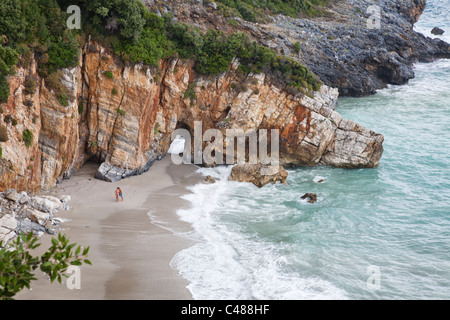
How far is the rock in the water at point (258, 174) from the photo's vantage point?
29266 mm

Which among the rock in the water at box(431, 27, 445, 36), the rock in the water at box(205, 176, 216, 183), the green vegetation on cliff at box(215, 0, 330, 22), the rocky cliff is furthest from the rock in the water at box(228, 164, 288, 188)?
the rock in the water at box(431, 27, 445, 36)

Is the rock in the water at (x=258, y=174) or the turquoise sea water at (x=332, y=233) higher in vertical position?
the rock in the water at (x=258, y=174)

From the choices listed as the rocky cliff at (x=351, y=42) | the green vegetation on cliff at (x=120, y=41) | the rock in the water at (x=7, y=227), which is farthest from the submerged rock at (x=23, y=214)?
the rocky cliff at (x=351, y=42)

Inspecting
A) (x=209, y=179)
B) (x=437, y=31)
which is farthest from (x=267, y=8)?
(x=437, y=31)

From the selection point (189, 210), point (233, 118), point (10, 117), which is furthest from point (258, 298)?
point (233, 118)

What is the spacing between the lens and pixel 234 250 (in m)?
19.9

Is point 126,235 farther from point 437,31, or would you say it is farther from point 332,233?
point 437,31

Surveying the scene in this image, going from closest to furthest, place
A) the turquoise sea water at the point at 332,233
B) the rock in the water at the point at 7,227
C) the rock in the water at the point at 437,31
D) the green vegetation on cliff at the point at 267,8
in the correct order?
1. the turquoise sea water at the point at 332,233
2. the rock in the water at the point at 7,227
3. the green vegetation on cliff at the point at 267,8
4. the rock in the water at the point at 437,31

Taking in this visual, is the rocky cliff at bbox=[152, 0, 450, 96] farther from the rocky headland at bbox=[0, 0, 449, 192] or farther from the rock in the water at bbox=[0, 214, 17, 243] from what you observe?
the rock in the water at bbox=[0, 214, 17, 243]

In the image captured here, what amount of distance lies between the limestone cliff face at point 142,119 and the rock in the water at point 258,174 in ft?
11.6

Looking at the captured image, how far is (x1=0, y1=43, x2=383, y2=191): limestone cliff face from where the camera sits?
22.3 metres

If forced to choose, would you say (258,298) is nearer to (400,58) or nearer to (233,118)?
(233,118)

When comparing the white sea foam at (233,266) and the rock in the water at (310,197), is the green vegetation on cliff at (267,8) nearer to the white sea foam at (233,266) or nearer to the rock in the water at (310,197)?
the rock in the water at (310,197)
